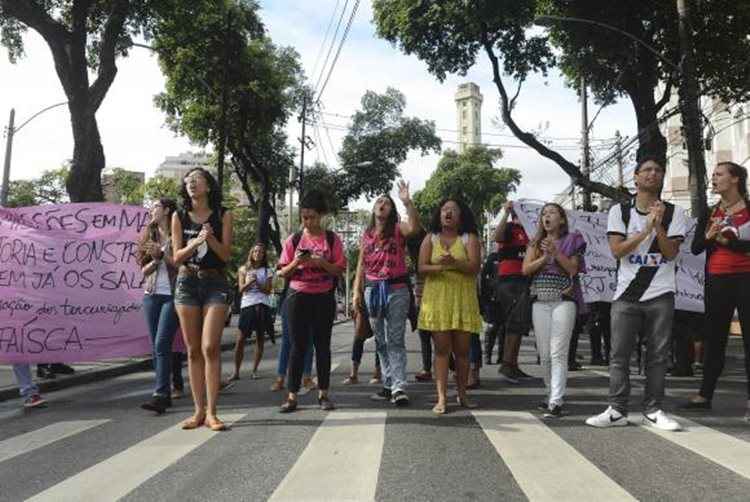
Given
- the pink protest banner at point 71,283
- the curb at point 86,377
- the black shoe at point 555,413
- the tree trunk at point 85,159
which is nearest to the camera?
the black shoe at point 555,413

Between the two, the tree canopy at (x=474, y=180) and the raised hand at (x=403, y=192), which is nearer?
the raised hand at (x=403, y=192)

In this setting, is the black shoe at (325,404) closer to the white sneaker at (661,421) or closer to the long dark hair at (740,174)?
the white sneaker at (661,421)

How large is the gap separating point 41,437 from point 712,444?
4645mm

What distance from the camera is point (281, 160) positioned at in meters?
36.4

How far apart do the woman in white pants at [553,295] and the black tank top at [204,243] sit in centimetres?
250

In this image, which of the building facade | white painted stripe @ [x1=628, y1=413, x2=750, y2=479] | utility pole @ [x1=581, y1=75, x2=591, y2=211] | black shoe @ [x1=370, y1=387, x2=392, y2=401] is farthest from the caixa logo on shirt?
the building facade

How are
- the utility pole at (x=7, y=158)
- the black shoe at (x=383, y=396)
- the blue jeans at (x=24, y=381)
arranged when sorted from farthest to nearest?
the utility pole at (x=7, y=158) < the blue jeans at (x=24, y=381) < the black shoe at (x=383, y=396)

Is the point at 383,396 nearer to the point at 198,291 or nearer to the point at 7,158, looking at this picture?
the point at 198,291

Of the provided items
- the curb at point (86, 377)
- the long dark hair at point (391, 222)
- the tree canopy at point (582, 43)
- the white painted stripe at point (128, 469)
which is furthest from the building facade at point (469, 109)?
the white painted stripe at point (128, 469)

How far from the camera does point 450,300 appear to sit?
591cm

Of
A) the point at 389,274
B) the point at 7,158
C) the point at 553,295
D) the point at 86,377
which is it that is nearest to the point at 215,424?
the point at 389,274

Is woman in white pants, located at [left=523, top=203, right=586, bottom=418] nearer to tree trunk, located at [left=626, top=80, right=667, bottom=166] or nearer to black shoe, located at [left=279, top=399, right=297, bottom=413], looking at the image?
black shoe, located at [left=279, top=399, right=297, bottom=413]

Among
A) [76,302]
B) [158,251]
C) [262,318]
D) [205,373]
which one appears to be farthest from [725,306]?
[76,302]

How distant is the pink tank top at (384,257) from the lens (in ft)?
20.8
